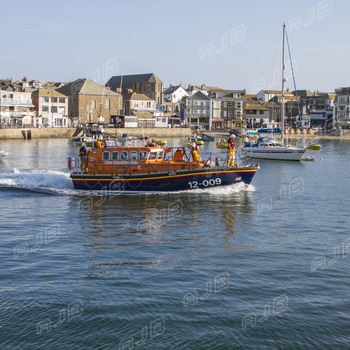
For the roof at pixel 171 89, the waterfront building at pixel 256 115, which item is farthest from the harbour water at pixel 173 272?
the roof at pixel 171 89

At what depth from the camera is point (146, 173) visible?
117ft

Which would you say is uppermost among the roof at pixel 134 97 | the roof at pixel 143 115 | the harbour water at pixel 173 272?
the roof at pixel 134 97

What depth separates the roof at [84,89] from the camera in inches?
5028

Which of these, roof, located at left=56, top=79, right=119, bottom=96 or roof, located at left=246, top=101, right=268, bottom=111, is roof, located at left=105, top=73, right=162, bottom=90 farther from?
roof, located at left=246, top=101, right=268, bottom=111

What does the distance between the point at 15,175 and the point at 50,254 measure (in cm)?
2033

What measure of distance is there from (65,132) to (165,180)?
79.4m

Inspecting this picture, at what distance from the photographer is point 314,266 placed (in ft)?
67.5

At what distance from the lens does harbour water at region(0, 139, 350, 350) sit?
15.0 metres

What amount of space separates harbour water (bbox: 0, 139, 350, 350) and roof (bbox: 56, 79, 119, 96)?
9541 centimetres

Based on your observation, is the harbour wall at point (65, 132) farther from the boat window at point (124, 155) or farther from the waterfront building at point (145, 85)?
the boat window at point (124, 155)

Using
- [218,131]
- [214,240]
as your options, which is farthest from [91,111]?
[214,240]

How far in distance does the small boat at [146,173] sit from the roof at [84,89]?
3641 inches

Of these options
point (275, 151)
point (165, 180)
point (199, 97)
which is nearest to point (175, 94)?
point (199, 97)

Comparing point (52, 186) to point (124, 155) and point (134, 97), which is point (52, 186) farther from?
point (134, 97)
